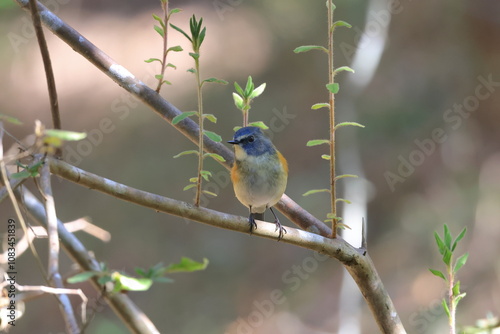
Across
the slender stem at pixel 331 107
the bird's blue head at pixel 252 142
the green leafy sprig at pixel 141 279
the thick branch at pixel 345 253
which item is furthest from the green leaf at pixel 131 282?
the bird's blue head at pixel 252 142

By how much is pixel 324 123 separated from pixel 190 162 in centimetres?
316

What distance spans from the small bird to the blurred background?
12.4 feet

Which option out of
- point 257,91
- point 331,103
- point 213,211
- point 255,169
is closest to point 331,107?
point 331,103

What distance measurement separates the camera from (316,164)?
11609mm

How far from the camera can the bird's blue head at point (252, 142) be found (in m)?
3.96

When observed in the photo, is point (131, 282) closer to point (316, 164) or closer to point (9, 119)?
point (9, 119)

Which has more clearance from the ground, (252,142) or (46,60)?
(252,142)

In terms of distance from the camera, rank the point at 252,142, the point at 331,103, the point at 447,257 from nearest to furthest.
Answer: the point at 447,257 < the point at 331,103 < the point at 252,142

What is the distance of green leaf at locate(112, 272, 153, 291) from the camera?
1.40 meters

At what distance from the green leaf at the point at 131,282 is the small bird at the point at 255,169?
88.0 inches

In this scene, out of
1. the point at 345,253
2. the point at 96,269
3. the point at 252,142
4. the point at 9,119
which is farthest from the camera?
the point at 252,142

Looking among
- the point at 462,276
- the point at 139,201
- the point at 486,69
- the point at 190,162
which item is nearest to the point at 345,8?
the point at 486,69

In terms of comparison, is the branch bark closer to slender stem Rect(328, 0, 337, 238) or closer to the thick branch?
the thick branch

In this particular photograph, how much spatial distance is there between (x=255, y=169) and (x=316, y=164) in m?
7.78
